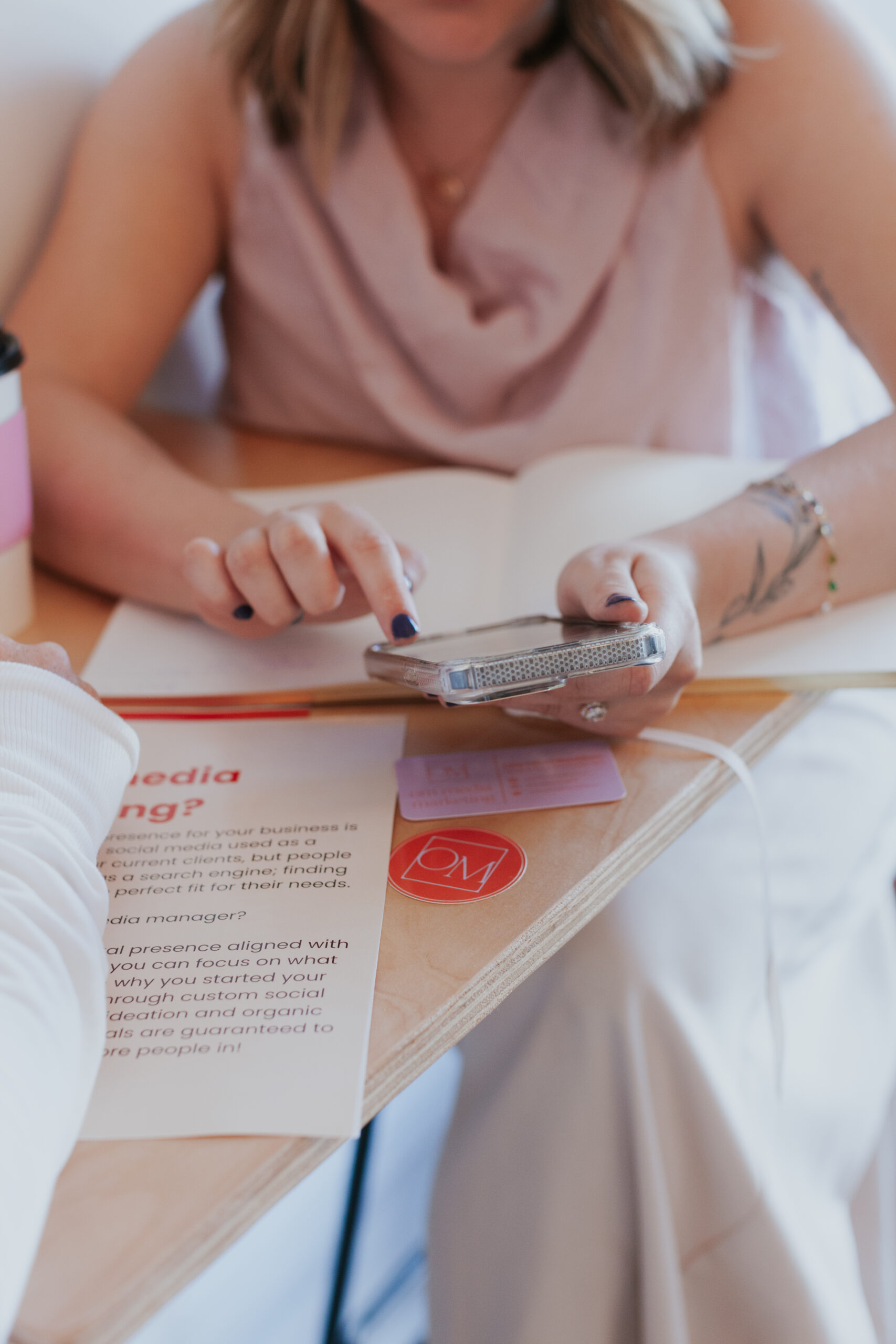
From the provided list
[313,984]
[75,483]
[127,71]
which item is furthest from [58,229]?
[313,984]

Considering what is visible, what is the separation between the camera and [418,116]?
0.89m

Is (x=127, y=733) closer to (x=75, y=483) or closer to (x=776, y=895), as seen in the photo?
(x=75, y=483)

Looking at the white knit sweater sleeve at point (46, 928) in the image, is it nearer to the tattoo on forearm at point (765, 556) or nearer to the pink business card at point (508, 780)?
the pink business card at point (508, 780)

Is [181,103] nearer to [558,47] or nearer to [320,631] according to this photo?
[558,47]

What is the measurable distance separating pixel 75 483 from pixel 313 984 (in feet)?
1.43

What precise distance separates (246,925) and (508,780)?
0.45 feet

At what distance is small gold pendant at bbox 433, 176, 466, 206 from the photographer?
875 millimetres

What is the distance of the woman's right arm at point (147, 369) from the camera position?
1.75ft

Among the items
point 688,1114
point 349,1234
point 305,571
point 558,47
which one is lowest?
point 349,1234

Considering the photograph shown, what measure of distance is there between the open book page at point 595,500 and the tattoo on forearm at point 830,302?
0.43 feet

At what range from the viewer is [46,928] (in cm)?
34

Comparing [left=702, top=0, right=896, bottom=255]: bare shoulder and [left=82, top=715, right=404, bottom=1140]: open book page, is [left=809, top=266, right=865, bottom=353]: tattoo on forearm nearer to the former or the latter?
[left=702, top=0, right=896, bottom=255]: bare shoulder

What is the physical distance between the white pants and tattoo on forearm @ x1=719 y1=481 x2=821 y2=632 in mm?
147

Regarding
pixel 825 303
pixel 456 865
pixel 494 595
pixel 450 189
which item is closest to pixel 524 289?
pixel 450 189
